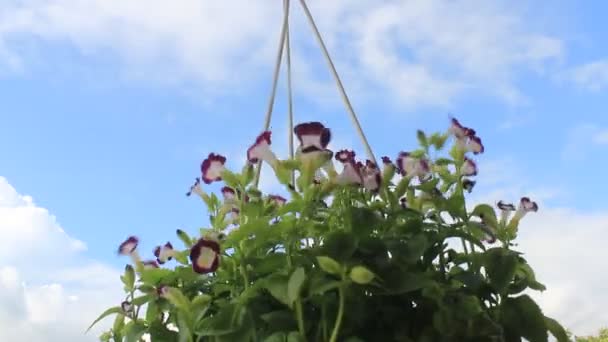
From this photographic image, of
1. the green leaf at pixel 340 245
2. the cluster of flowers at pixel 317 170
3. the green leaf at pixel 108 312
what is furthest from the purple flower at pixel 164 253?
the green leaf at pixel 340 245

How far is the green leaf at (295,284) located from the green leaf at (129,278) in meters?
0.37

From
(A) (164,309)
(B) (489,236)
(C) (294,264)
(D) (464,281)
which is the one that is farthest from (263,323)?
(B) (489,236)

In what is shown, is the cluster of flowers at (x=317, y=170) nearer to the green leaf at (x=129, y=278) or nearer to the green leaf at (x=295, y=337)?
the green leaf at (x=129, y=278)

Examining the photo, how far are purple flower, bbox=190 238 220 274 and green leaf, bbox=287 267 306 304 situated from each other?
11cm

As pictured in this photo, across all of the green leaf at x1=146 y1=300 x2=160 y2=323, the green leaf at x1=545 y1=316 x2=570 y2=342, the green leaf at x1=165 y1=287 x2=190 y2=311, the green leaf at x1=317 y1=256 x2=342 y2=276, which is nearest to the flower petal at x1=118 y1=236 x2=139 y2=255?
the green leaf at x1=146 y1=300 x2=160 y2=323

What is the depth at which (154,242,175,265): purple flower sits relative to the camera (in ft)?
3.93

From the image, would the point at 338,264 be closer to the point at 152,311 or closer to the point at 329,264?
the point at 329,264

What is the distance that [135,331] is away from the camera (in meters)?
1.18

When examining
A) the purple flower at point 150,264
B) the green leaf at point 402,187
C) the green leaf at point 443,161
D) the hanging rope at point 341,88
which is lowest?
the purple flower at point 150,264

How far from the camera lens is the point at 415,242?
1.06 metres

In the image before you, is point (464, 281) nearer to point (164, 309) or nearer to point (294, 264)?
point (294, 264)

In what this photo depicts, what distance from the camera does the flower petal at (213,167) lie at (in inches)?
44.9

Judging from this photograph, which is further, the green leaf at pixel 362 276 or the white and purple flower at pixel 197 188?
the white and purple flower at pixel 197 188

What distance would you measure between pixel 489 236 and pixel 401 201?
0.51 feet
